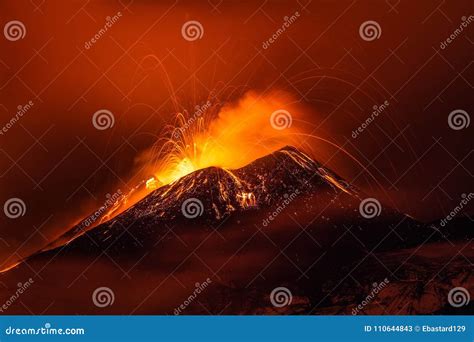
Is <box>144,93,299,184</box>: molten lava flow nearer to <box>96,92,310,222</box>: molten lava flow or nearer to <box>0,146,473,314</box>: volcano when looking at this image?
<box>96,92,310,222</box>: molten lava flow

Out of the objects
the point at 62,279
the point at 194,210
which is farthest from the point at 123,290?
the point at 194,210

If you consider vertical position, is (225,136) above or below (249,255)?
above

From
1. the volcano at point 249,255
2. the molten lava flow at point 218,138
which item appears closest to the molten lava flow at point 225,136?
the molten lava flow at point 218,138

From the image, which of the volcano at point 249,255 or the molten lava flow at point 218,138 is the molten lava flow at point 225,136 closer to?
the molten lava flow at point 218,138

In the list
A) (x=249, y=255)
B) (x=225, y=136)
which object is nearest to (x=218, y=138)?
(x=225, y=136)

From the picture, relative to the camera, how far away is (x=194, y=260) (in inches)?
184

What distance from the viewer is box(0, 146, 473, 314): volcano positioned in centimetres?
462

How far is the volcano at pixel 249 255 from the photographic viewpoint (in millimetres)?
4625

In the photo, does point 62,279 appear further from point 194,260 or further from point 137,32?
point 137,32

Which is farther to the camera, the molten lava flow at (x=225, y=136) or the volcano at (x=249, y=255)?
the molten lava flow at (x=225, y=136)

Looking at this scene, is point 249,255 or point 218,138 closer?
point 249,255

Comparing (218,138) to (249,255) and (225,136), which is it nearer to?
(225,136)

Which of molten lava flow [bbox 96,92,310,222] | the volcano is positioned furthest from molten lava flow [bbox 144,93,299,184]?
the volcano

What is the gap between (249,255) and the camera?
469 cm
